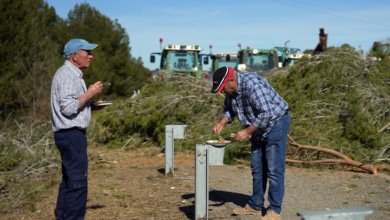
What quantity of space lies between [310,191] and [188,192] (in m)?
1.70

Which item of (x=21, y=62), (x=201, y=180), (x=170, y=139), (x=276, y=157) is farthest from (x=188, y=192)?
(x=21, y=62)

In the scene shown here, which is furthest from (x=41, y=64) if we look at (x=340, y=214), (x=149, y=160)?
(x=340, y=214)

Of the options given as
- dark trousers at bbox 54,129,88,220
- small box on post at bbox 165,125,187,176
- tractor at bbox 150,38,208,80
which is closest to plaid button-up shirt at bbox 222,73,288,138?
dark trousers at bbox 54,129,88,220

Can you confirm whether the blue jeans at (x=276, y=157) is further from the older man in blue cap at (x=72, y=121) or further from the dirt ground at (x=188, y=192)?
the older man in blue cap at (x=72, y=121)

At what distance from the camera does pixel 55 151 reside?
10688mm

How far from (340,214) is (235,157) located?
792 centimetres

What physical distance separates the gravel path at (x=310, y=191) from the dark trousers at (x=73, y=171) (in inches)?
69.9

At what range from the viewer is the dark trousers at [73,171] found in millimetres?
5488

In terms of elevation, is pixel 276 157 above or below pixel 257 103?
below

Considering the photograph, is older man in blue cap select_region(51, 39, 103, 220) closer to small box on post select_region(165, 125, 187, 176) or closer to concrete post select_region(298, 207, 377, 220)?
concrete post select_region(298, 207, 377, 220)

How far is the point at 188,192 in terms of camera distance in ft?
27.6

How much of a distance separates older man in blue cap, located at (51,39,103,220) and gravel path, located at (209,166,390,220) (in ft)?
6.01

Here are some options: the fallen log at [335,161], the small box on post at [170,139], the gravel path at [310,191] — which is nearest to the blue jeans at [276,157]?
the gravel path at [310,191]

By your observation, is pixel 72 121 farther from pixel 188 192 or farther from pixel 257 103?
pixel 188 192
